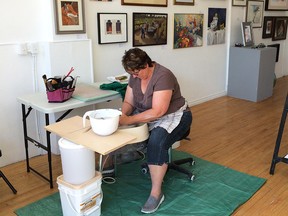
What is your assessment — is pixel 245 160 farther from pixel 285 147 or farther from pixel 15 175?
pixel 15 175

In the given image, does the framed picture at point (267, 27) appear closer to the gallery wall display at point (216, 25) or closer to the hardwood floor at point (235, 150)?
the gallery wall display at point (216, 25)

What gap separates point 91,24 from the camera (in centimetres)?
317

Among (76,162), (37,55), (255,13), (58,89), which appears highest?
(255,13)

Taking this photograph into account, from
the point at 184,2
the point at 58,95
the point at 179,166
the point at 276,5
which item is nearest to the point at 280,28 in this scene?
the point at 276,5

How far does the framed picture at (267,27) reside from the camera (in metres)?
5.71

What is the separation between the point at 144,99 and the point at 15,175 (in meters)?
1.28

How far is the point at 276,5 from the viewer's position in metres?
5.83

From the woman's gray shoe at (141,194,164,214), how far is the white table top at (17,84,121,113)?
85cm

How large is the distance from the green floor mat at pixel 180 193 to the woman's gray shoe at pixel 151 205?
0.03m

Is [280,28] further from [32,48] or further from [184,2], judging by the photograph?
[32,48]

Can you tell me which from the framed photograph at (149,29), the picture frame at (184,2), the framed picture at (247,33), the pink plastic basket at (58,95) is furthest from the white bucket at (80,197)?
the framed picture at (247,33)

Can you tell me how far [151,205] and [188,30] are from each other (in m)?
2.73

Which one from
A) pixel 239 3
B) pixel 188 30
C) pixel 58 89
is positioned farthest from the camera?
pixel 239 3

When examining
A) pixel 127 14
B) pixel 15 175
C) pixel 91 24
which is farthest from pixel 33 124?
pixel 127 14
